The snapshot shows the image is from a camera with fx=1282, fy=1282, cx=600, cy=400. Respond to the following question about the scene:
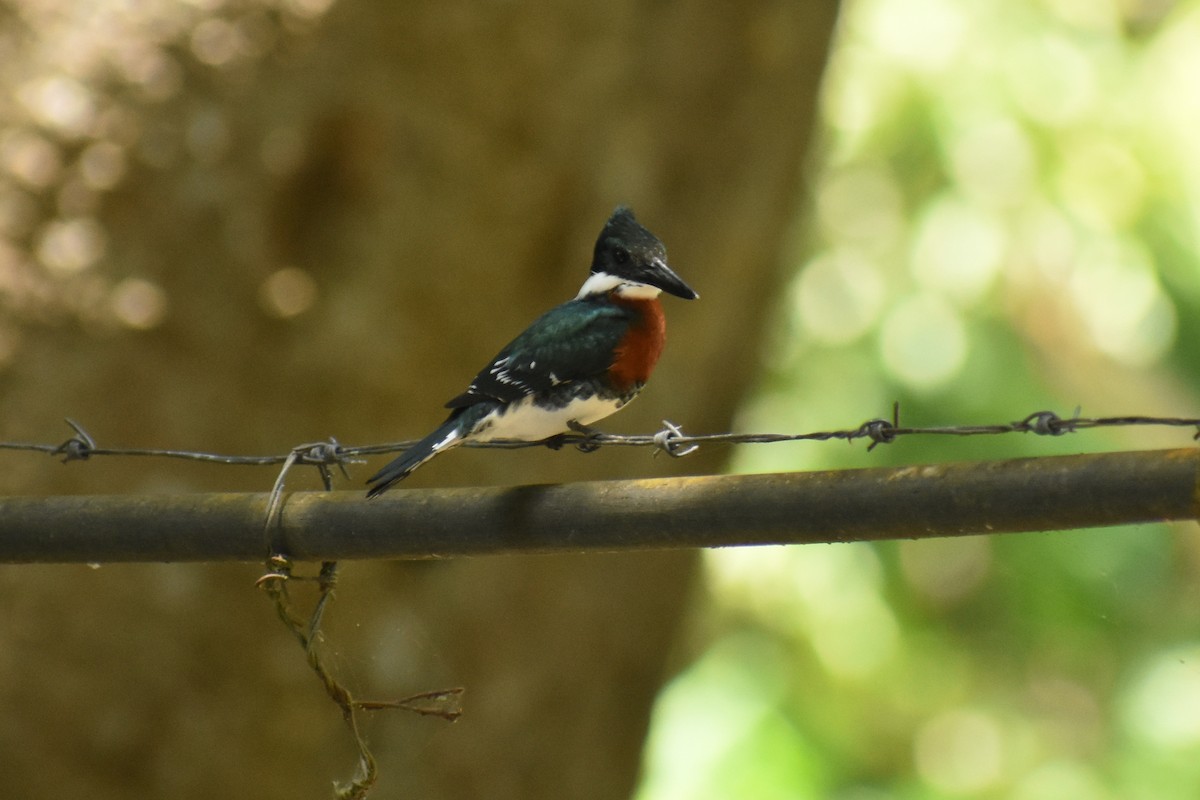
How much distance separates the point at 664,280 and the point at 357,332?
3.03 m

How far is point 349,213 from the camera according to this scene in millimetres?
5531

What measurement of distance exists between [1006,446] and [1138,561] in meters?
1.94

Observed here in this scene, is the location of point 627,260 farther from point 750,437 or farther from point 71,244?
point 71,244

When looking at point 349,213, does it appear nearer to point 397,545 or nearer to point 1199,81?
point 397,545

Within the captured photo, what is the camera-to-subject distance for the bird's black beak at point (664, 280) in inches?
109

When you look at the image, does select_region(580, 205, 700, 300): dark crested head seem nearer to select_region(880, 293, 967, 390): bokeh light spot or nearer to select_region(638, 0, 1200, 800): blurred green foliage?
select_region(638, 0, 1200, 800): blurred green foliage

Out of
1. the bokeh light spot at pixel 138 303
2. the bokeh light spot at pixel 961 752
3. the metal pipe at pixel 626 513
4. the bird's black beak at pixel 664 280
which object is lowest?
the bokeh light spot at pixel 961 752

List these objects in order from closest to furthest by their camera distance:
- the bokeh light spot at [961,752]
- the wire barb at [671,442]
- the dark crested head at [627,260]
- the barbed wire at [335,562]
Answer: the barbed wire at [335,562], the wire barb at [671,442], the dark crested head at [627,260], the bokeh light spot at [961,752]

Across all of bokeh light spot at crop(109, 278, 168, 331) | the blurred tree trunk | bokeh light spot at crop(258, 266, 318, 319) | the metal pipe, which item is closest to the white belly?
the metal pipe

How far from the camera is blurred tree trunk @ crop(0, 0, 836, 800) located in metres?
5.24

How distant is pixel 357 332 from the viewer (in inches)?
220

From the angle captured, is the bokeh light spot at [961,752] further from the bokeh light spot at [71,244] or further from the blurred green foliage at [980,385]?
the bokeh light spot at [71,244]

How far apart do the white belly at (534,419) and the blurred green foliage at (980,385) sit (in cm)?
725

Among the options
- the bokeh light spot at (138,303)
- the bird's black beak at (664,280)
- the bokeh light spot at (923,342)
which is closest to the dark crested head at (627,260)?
the bird's black beak at (664,280)
